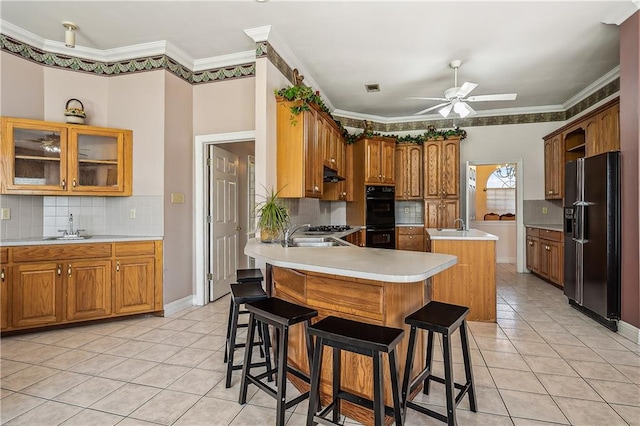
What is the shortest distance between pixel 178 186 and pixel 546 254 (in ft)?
17.9

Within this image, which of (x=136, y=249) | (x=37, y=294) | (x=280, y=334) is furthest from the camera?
(x=136, y=249)

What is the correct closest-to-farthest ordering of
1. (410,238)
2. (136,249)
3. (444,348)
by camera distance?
(444,348)
(136,249)
(410,238)

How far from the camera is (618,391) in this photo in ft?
7.16

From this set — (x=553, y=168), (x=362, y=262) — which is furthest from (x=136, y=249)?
(x=553, y=168)

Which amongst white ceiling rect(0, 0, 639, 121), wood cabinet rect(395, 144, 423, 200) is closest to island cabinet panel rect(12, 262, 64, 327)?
white ceiling rect(0, 0, 639, 121)

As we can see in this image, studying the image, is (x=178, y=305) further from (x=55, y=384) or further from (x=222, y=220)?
(x=55, y=384)

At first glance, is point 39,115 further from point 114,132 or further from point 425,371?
point 425,371

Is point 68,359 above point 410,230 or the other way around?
the other way around

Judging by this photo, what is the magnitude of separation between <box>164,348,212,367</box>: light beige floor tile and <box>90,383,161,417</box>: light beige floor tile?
36 centimetres

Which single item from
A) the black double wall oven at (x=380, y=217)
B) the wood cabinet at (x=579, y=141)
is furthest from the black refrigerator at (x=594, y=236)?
the black double wall oven at (x=380, y=217)

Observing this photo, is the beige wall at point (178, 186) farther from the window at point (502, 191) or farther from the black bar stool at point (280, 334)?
the window at point (502, 191)

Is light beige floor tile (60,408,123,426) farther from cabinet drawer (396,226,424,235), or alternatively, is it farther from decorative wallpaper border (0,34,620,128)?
cabinet drawer (396,226,424,235)

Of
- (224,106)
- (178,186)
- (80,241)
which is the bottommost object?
(80,241)

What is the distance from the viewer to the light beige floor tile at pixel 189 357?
8.50 feet
